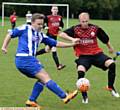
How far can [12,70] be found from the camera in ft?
49.2

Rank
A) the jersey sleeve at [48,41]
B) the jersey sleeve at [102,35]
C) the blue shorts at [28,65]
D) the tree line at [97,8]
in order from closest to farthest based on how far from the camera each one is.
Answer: the blue shorts at [28,65]
the jersey sleeve at [48,41]
the jersey sleeve at [102,35]
the tree line at [97,8]

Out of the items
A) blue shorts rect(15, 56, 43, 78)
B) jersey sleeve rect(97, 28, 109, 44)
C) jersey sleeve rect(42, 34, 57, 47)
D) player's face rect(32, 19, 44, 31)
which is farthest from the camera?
jersey sleeve rect(97, 28, 109, 44)

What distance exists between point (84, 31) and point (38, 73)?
5.84ft

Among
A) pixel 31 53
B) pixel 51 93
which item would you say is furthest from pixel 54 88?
pixel 51 93

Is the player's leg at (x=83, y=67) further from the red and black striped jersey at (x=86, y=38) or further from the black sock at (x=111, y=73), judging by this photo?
the black sock at (x=111, y=73)

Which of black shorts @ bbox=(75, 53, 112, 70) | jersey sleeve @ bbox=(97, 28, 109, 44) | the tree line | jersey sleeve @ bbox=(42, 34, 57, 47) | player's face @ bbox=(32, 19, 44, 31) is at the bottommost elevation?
the tree line

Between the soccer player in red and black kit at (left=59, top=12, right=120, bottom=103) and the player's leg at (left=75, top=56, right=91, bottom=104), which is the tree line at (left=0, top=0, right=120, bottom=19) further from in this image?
the player's leg at (left=75, top=56, right=91, bottom=104)

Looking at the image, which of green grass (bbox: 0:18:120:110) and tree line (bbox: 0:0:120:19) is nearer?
green grass (bbox: 0:18:120:110)

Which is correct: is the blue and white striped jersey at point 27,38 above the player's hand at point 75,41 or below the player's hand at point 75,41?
above

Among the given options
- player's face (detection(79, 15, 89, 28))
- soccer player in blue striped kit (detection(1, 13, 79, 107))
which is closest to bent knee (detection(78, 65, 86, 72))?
player's face (detection(79, 15, 89, 28))

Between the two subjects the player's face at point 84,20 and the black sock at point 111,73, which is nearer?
the player's face at point 84,20

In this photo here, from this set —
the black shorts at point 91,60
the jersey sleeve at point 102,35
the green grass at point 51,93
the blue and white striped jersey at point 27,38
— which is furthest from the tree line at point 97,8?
the blue and white striped jersey at point 27,38

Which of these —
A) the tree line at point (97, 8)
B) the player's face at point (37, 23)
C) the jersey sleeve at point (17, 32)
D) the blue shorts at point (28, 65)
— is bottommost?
the tree line at point (97, 8)

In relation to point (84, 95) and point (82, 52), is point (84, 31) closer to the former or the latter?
point (82, 52)
